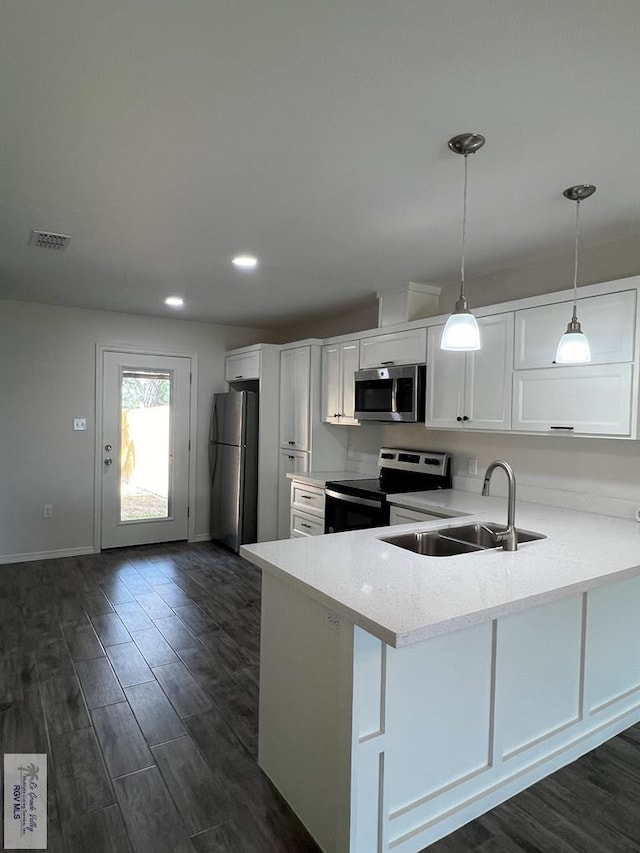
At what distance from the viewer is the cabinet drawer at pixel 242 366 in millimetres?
5062

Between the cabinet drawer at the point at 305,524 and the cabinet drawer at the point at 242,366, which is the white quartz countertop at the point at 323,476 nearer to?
the cabinet drawer at the point at 305,524

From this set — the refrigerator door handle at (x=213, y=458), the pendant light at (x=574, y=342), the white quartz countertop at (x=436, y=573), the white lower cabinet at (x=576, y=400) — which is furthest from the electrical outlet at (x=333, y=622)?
the refrigerator door handle at (x=213, y=458)

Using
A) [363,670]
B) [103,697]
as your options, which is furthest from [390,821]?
[103,697]

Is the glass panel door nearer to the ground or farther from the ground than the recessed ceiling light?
nearer to the ground

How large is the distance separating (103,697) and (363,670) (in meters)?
1.68

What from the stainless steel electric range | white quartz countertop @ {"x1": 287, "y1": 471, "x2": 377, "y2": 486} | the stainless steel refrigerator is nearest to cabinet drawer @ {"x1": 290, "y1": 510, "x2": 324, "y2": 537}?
the stainless steel electric range

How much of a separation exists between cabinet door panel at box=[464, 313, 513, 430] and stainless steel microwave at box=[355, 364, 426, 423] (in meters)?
0.41

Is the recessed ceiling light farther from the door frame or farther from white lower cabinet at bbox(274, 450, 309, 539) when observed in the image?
the door frame

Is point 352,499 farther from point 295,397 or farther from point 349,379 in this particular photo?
point 295,397

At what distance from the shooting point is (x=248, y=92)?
154cm

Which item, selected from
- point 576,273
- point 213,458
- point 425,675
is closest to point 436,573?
point 425,675

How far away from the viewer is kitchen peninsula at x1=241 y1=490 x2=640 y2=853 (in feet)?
4.87

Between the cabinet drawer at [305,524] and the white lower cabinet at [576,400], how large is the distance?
1855 mm

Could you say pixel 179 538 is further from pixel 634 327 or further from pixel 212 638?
pixel 634 327
